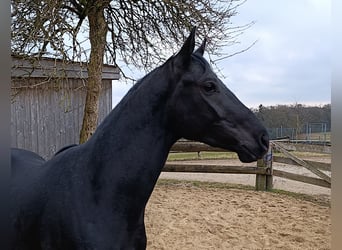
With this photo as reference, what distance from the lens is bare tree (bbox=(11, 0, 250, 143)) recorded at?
3002 mm

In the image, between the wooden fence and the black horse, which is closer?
the black horse

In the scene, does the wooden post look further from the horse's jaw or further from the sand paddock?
the horse's jaw

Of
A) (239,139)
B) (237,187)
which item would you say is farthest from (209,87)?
(237,187)

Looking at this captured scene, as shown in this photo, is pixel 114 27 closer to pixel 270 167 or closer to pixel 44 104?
pixel 44 104

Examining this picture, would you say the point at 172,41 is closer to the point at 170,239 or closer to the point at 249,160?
the point at 170,239

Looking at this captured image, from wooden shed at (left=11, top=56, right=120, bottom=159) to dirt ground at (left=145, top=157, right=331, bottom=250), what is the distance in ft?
4.93

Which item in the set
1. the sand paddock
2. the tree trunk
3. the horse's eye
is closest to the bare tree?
the tree trunk

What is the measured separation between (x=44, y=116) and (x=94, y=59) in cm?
96

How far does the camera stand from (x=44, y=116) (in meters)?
4.07

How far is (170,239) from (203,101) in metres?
2.28

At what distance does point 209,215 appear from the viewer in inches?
151

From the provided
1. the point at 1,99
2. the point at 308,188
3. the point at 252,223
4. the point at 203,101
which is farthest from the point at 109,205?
the point at 308,188

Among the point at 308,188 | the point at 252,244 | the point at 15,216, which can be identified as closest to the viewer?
the point at 15,216

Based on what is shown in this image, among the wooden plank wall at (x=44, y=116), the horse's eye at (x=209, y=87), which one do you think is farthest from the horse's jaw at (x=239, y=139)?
the wooden plank wall at (x=44, y=116)
